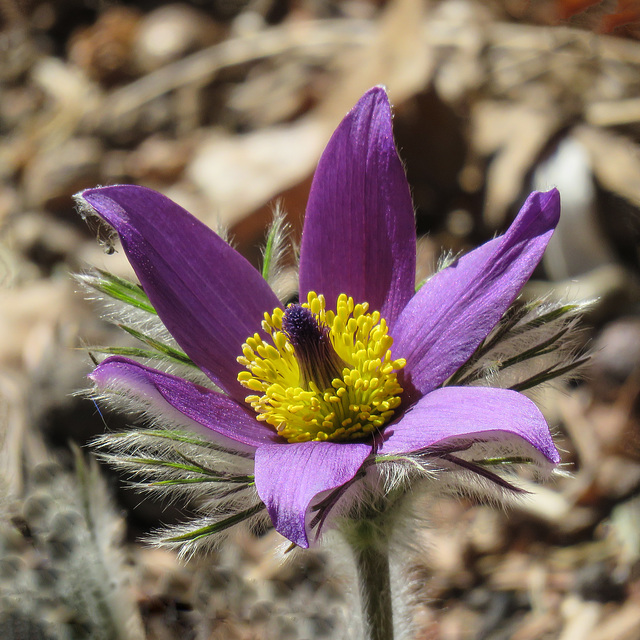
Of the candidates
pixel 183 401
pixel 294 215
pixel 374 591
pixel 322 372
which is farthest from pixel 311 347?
pixel 294 215

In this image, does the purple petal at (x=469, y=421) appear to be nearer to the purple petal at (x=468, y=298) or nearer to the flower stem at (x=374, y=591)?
the purple petal at (x=468, y=298)

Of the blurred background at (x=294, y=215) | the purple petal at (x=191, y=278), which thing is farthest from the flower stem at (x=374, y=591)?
the purple petal at (x=191, y=278)

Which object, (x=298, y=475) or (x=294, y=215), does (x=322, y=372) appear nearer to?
(x=298, y=475)

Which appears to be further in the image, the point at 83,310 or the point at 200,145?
the point at 200,145

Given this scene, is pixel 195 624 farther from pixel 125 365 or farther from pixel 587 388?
pixel 587 388

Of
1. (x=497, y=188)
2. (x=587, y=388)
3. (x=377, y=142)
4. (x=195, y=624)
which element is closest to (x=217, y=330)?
(x=377, y=142)

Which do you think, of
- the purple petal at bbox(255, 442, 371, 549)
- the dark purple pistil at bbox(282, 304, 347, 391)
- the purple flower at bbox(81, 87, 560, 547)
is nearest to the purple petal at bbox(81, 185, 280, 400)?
the purple flower at bbox(81, 87, 560, 547)
